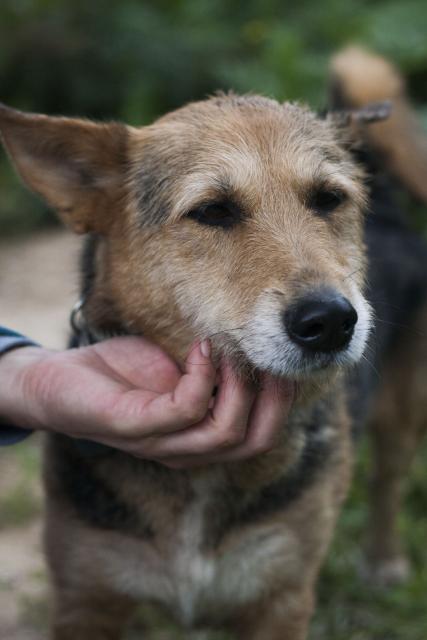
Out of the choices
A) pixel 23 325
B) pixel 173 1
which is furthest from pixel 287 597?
pixel 173 1

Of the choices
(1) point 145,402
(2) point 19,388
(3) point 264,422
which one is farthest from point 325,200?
(2) point 19,388

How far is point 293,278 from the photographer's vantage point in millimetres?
2779

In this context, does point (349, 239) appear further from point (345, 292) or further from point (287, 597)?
point (287, 597)

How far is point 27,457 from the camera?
5.80 m

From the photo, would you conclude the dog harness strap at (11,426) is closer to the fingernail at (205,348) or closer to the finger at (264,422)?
the finger at (264,422)

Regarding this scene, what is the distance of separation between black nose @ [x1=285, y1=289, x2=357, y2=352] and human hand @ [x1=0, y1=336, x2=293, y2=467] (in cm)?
26

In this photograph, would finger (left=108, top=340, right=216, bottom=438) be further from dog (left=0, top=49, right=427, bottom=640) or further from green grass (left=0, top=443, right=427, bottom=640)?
green grass (left=0, top=443, right=427, bottom=640)

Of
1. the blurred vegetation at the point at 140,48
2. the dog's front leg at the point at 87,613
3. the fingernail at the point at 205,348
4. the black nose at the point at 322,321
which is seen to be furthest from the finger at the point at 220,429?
the blurred vegetation at the point at 140,48

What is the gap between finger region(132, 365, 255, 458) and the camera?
9.09 ft

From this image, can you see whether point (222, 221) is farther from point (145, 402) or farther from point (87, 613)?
point (87, 613)

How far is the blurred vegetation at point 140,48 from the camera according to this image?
941 cm

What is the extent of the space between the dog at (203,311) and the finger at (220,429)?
13 cm

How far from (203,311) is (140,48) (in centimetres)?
768

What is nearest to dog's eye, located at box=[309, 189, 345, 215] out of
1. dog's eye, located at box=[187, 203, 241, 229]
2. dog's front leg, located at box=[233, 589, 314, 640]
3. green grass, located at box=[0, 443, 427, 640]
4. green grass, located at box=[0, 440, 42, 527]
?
dog's eye, located at box=[187, 203, 241, 229]
